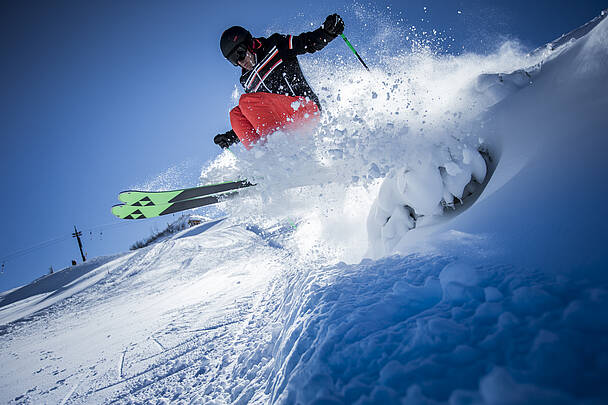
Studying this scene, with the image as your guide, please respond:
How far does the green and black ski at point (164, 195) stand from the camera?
4230mm

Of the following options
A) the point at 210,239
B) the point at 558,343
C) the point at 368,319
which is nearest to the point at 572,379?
the point at 558,343


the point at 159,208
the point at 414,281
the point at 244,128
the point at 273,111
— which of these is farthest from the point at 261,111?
the point at 414,281

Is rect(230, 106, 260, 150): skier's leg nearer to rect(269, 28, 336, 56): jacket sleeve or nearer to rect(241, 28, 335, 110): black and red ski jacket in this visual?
rect(241, 28, 335, 110): black and red ski jacket

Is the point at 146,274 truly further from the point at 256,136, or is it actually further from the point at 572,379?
the point at 572,379

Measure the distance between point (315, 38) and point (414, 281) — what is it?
3342mm

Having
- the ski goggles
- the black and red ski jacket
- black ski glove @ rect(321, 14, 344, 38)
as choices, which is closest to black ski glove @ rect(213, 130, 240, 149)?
the black and red ski jacket

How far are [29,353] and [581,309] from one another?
16.8 feet

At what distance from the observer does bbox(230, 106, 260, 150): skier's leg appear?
12.6ft

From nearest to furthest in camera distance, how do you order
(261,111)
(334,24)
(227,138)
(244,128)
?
1. (334,24)
2. (261,111)
3. (244,128)
4. (227,138)

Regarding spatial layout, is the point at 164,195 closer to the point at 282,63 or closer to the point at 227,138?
the point at 227,138

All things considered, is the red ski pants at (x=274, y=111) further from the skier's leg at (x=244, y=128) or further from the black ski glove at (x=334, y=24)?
the black ski glove at (x=334, y=24)

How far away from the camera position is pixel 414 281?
4.24 ft

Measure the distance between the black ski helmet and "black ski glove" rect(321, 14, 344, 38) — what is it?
1.08 m

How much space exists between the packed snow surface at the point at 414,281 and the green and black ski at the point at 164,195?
76 cm
